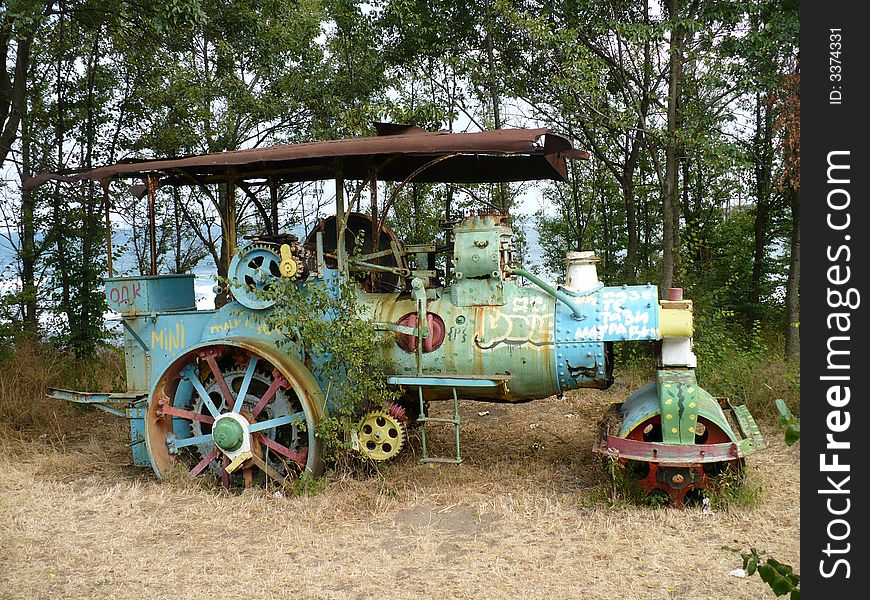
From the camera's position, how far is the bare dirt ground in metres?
4.33

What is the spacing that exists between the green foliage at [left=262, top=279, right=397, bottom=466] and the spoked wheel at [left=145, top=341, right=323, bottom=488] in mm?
147

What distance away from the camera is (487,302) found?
19.2ft

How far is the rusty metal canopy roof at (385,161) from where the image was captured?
553 centimetres

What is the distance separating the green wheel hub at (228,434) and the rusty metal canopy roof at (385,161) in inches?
74.4

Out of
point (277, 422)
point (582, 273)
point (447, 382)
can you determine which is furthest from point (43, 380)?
point (582, 273)

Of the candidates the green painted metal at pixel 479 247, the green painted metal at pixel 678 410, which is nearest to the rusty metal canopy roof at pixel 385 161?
the green painted metal at pixel 479 247

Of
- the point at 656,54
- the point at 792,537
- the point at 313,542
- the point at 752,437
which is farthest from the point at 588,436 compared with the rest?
the point at 656,54

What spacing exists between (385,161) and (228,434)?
2326 millimetres

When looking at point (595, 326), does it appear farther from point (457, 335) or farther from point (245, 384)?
point (245, 384)

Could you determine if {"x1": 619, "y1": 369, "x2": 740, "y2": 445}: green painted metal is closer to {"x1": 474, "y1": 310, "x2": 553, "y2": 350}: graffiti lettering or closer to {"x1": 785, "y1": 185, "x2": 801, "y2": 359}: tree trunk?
{"x1": 474, "y1": 310, "x2": 553, "y2": 350}: graffiti lettering

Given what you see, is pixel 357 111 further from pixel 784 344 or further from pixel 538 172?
pixel 784 344

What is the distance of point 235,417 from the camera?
585cm

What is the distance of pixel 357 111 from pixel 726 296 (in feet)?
19.6

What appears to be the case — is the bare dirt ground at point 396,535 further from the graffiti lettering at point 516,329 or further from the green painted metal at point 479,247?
the green painted metal at point 479,247
